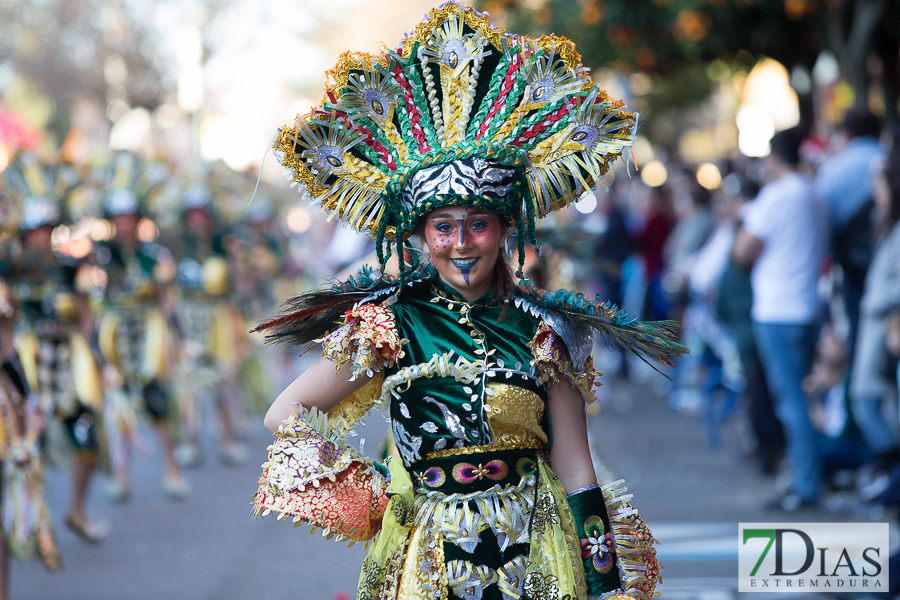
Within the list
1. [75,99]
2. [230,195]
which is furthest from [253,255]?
[75,99]

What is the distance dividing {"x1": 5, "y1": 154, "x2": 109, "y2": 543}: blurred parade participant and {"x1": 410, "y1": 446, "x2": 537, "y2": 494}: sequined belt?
440 centimetres

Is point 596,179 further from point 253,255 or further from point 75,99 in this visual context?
point 75,99

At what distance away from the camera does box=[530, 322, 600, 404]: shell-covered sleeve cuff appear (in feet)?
9.07

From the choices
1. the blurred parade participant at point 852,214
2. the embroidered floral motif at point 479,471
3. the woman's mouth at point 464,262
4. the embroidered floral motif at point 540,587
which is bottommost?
the embroidered floral motif at point 540,587

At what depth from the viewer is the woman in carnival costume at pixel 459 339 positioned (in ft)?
9.07

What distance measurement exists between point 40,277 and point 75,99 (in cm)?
2456

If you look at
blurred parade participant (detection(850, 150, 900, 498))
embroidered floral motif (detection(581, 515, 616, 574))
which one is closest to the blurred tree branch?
blurred parade participant (detection(850, 150, 900, 498))

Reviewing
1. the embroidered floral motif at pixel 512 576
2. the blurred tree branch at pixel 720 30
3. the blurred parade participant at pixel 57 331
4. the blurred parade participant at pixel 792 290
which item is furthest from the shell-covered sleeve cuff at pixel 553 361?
the blurred tree branch at pixel 720 30

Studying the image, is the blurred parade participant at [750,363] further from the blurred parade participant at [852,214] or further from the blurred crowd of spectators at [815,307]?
the blurred parade participant at [852,214]

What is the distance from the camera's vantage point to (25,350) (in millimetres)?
6781

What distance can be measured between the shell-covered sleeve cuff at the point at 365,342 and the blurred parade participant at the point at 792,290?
4432mm

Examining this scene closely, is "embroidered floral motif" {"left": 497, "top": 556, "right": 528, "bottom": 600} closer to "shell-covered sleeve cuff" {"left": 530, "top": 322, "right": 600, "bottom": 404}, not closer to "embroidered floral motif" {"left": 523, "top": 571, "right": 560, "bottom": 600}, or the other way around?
"embroidered floral motif" {"left": 523, "top": 571, "right": 560, "bottom": 600}

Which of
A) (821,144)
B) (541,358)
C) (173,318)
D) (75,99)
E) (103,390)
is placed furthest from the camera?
(75,99)

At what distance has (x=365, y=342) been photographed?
2762 millimetres
